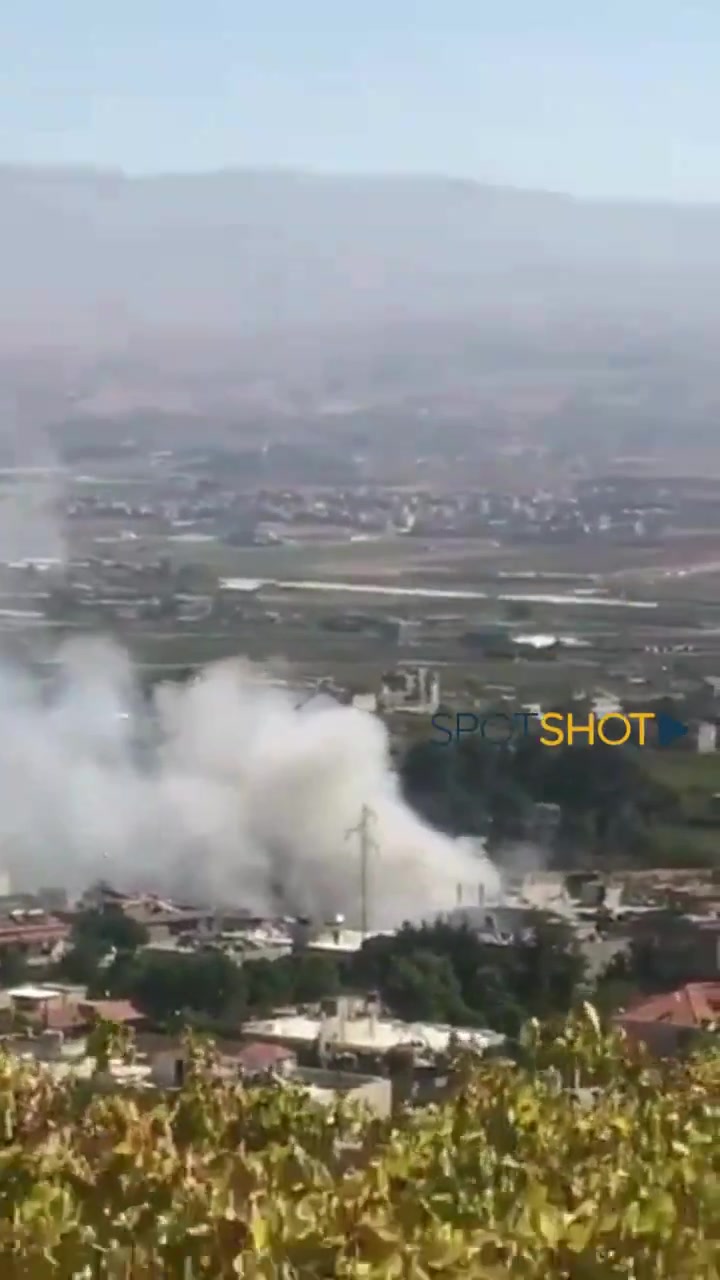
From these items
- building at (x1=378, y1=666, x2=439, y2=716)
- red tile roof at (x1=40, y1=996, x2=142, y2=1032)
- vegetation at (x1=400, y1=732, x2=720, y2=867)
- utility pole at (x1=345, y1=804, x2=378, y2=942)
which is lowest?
red tile roof at (x1=40, y1=996, x2=142, y2=1032)

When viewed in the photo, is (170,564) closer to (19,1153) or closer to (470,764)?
(470,764)

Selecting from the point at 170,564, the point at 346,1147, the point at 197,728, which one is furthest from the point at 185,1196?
the point at 170,564

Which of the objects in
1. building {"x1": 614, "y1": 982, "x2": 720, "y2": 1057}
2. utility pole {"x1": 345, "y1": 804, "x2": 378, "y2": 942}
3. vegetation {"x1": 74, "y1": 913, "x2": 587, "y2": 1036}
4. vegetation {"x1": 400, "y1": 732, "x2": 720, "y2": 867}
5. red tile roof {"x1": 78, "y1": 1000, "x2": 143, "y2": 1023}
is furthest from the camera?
vegetation {"x1": 400, "y1": 732, "x2": 720, "y2": 867}

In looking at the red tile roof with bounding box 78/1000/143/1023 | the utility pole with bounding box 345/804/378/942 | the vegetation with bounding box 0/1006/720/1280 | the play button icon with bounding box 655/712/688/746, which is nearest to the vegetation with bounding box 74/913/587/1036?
the red tile roof with bounding box 78/1000/143/1023

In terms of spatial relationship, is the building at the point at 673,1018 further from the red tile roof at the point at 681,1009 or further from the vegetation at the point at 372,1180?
the vegetation at the point at 372,1180

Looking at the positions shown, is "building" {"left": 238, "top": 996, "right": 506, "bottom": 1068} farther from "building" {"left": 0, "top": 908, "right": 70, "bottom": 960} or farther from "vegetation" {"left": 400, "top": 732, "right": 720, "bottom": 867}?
"vegetation" {"left": 400, "top": 732, "right": 720, "bottom": 867}

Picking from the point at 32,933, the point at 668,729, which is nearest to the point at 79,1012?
the point at 32,933
